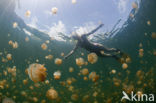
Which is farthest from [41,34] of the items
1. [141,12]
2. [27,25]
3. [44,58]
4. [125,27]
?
[141,12]

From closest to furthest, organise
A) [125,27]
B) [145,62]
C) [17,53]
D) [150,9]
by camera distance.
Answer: [150,9] → [125,27] → [17,53] → [145,62]

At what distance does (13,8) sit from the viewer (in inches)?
653

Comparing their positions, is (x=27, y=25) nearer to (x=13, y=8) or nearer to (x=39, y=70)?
(x=13, y=8)

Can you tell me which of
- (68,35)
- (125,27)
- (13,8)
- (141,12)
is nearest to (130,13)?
(141,12)

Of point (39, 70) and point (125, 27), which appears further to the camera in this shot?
point (125, 27)

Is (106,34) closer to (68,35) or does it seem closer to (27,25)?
(68,35)

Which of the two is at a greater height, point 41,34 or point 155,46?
point 155,46

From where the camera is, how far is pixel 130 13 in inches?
718

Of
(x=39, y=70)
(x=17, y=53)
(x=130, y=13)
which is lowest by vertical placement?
(x=39, y=70)

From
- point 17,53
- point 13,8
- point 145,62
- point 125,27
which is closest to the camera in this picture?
point 13,8

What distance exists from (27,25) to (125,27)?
12373mm

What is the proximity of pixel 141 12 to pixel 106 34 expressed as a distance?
5.14 m

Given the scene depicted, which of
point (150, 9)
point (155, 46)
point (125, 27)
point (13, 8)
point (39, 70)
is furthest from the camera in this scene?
point (155, 46)

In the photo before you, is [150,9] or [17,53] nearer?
[150,9]
